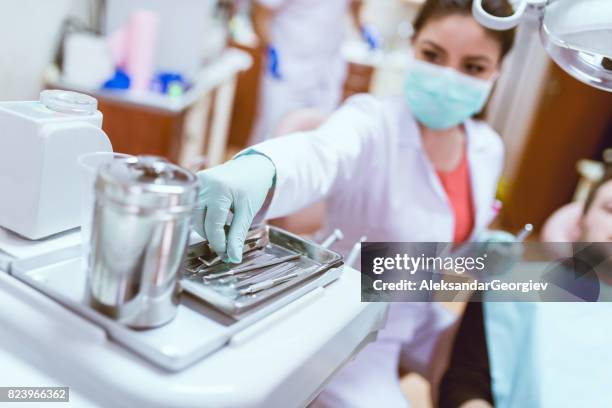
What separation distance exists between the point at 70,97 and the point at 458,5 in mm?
875

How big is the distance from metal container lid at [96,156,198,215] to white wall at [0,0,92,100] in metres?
0.79

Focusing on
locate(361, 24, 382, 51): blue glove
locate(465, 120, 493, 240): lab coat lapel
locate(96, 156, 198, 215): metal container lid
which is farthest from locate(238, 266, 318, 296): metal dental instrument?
locate(361, 24, 382, 51): blue glove

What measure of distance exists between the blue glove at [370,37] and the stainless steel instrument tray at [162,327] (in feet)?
13.1

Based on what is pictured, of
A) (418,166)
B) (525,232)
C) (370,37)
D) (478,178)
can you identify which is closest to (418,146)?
(418,166)

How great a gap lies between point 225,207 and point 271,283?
0.11 metres

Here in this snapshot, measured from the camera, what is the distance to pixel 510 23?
74cm

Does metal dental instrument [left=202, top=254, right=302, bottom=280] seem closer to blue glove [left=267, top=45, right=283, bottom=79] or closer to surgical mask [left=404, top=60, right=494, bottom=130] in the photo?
surgical mask [left=404, top=60, right=494, bottom=130]

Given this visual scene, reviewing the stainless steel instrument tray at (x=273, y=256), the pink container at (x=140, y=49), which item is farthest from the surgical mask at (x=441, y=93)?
the pink container at (x=140, y=49)

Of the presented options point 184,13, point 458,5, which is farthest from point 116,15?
point 458,5

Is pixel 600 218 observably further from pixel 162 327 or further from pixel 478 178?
pixel 162 327

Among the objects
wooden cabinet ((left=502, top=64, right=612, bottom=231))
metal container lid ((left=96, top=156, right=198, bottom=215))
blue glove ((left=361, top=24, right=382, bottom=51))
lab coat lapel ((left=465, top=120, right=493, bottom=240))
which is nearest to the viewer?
metal container lid ((left=96, top=156, right=198, bottom=215))

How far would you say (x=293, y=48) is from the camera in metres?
2.85

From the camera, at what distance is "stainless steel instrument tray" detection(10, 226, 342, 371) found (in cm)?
49

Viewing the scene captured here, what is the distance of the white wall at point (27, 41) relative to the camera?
4.05 ft
